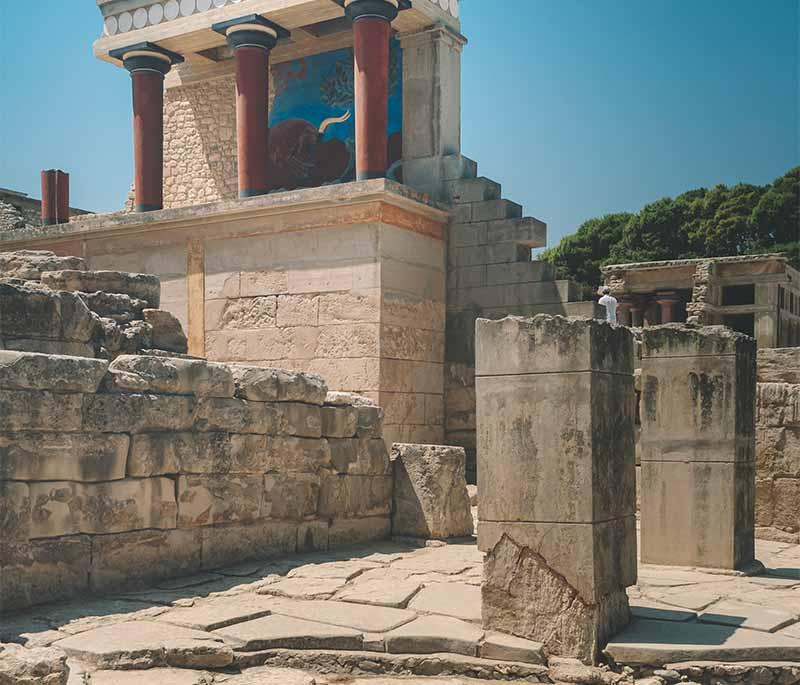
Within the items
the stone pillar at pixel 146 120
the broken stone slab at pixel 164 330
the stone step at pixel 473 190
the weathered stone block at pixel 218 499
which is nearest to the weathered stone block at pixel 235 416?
the weathered stone block at pixel 218 499

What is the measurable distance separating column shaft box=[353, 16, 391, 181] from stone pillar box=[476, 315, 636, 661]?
7994 mm

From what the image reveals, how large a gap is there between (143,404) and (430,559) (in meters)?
2.60

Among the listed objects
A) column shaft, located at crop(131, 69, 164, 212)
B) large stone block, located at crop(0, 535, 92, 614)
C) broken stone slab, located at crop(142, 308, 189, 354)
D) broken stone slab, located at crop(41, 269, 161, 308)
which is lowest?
large stone block, located at crop(0, 535, 92, 614)

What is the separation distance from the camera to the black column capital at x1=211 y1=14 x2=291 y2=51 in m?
14.1

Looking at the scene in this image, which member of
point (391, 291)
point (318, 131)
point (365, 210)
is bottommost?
point (391, 291)

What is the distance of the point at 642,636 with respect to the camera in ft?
16.5

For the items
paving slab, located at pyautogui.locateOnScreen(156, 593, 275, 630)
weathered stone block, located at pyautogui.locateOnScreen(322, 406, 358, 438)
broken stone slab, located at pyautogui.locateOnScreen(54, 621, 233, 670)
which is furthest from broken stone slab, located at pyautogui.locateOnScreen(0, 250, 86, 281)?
broken stone slab, located at pyautogui.locateOnScreen(54, 621, 233, 670)

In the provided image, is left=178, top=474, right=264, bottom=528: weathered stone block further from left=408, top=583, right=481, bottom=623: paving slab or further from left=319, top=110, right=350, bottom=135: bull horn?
left=319, top=110, right=350, bottom=135: bull horn

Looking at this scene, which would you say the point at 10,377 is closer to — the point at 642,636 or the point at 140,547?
the point at 140,547

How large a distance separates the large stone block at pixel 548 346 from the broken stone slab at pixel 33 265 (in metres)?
6.14

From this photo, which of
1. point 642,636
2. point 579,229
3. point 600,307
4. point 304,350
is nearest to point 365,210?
point 304,350

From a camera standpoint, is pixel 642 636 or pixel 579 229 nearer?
pixel 642 636

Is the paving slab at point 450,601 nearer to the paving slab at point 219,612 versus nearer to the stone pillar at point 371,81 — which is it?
the paving slab at point 219,612

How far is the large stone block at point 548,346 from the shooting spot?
5125 millimetres
